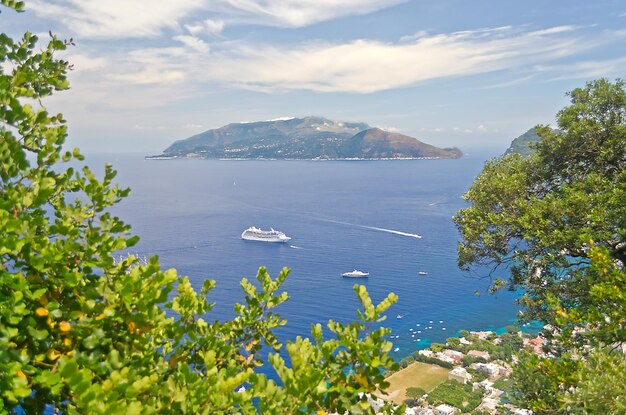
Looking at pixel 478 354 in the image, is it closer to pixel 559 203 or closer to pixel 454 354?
pixel 454 354

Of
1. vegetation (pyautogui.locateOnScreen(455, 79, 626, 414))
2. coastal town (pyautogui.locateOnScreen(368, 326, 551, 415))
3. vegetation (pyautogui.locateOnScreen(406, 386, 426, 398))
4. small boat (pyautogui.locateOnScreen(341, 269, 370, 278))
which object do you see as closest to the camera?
vegetation (pyautogui.locateOnScreen(455, 79, 626, 414))

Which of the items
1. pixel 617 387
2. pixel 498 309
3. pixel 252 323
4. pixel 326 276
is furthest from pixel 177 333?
pixel 498 309

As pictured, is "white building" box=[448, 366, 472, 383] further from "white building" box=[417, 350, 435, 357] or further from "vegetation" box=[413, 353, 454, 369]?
"white building" box=[417, 350, 435, 357]

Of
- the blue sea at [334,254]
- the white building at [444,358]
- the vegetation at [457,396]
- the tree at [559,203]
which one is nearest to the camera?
the tree at [559,203]

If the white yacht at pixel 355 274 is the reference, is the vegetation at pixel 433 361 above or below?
below

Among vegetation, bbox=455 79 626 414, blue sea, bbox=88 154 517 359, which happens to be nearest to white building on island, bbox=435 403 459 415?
blue sea, bbox=88 154 517 359

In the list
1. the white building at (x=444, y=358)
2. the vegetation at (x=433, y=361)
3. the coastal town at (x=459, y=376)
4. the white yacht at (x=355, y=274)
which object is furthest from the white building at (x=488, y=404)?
the white yacht at (x=355, y=274)

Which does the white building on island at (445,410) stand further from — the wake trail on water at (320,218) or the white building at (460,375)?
the wake trail on water at (320,218)

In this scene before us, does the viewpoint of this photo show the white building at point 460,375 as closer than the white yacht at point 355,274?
Yes
